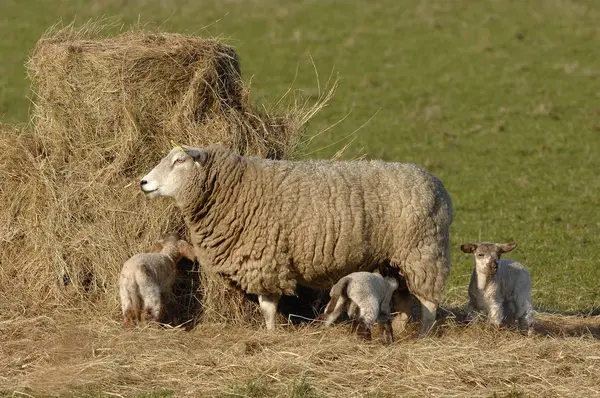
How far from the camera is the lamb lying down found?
9.55 metres

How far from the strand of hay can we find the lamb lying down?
4.54 feet

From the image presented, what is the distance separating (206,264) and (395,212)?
1869mm

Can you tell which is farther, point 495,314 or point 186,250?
point 186,250

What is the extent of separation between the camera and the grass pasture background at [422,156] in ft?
28.7

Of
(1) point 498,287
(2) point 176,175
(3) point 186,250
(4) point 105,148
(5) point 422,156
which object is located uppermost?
(4) point 105,148

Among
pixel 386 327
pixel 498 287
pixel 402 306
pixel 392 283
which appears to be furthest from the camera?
pixel 402 306

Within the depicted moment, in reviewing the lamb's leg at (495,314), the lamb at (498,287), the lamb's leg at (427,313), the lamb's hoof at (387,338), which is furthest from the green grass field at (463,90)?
the lamb's hoof at (387,338)

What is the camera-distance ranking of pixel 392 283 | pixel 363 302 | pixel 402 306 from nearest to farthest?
pixel 363 302 → pixel 392 283 → pixel 402 306

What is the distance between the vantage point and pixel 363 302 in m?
9.52

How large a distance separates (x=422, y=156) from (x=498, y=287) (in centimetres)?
1066

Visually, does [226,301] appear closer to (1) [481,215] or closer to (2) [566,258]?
(2) [566,258]

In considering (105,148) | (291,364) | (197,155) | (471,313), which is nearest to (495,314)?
(471,313)

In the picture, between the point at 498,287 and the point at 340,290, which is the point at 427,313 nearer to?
the point at 498,287

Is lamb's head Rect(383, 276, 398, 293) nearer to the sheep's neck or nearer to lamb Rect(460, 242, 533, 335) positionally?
lamb Rect(460, 242, 533, 335)
